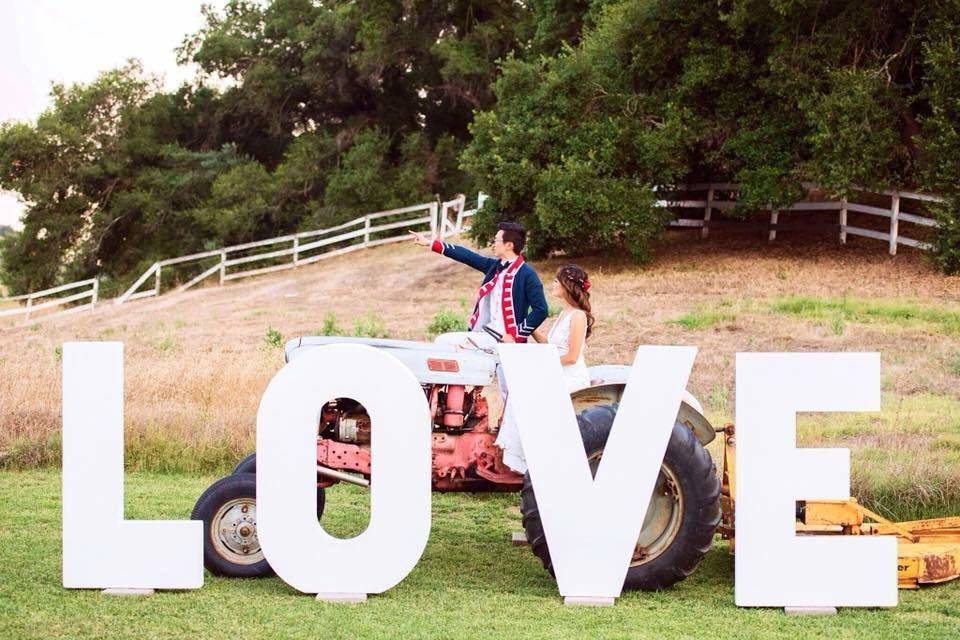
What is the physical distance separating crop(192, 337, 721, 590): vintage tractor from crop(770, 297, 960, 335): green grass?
34.3ft

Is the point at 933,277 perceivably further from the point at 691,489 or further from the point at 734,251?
the point at 691,489

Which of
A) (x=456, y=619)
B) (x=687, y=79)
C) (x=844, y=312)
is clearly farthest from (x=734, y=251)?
(x=456, y=619)

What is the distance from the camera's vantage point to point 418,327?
736 inches

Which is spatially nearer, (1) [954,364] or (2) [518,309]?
(2) [518,309]

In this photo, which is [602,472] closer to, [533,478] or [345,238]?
[533,478]

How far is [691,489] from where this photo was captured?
6.47m

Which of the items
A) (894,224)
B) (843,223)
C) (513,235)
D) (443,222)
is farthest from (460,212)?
(513,235)

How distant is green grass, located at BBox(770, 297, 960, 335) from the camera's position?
16875 millimetres

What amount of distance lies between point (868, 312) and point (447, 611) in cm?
1303

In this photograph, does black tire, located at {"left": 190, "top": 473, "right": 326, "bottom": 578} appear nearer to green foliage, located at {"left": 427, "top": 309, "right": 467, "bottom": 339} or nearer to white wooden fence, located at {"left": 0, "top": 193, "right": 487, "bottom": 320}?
green foliage, located at {"left": 427, "top": 309, "right": 467, "bottom": 339}

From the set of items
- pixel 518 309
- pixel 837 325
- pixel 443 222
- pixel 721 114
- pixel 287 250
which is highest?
pixel 721 114

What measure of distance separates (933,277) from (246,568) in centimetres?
1593

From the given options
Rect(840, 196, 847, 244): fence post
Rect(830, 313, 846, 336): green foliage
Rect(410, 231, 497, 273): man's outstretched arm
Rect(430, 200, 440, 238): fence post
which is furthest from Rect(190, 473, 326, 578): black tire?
Rect(430, 200, 440, 238): fence post

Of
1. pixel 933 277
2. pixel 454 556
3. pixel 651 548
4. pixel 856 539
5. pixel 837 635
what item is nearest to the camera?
pixel 837 635
